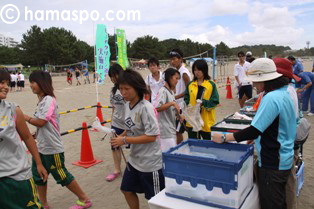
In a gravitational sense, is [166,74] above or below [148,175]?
above

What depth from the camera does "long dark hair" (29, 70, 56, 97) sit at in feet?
9.96

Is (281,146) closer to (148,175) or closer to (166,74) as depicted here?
(148,175)

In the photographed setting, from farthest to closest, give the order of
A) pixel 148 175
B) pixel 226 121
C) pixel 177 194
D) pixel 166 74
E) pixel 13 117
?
pixel 166 74 → pixel 226 121 → pixel 148 175 → pixel 13 117 → pixel 177 194

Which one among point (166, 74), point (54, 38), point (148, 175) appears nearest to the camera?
point (148, 175)

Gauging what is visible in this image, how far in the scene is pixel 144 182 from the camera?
2.53 meters

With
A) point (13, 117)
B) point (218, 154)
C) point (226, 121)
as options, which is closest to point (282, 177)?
point (218, 154)

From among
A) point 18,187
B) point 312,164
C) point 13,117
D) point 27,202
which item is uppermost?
point 13,117

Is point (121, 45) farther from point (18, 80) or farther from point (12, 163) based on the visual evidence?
point (18, 80)

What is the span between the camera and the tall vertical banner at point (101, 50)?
335 inches

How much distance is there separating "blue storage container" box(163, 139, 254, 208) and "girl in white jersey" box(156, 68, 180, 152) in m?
1.58

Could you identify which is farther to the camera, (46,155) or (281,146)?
(46,155)

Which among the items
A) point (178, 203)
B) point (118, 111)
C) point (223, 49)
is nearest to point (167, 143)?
point (118, 111)

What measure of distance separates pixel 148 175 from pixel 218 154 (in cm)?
72

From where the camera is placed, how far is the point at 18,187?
2068 millimetres
